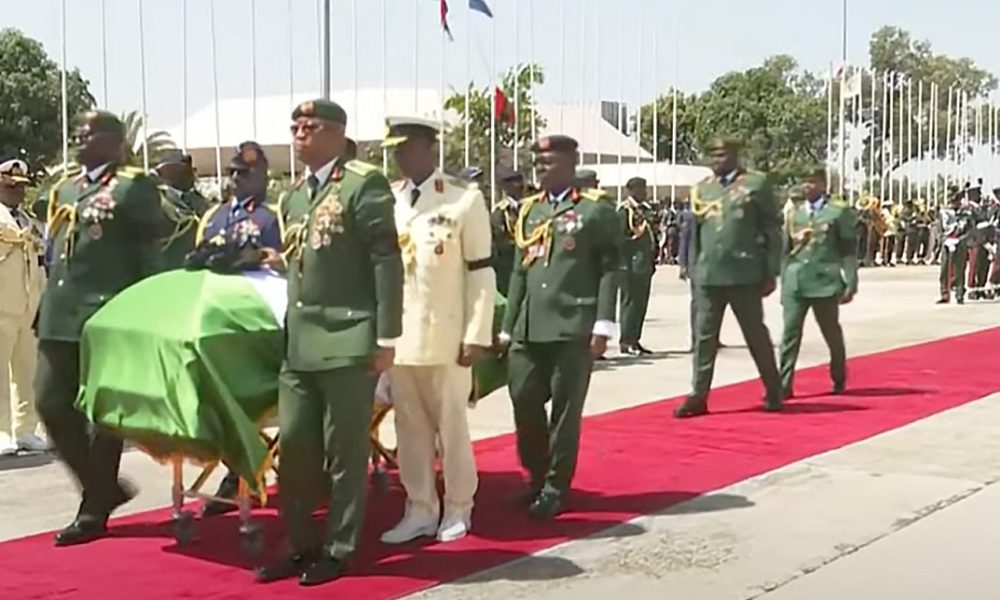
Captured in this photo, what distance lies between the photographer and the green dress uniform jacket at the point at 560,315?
669cm

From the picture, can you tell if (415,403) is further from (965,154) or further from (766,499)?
(965,154)

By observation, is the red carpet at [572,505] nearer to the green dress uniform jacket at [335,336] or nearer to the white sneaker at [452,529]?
the white sneaker at [452,529]

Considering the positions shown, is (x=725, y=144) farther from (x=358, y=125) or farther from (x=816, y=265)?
(x=358, y=125)

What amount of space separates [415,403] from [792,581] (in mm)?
1736

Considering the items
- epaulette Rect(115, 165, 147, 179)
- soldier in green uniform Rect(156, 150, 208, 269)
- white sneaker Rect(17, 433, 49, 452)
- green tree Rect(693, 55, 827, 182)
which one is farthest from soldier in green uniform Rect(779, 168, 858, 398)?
green tree Rect(693, 55, 827, 182)

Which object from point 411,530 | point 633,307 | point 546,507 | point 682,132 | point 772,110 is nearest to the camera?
point 411,530

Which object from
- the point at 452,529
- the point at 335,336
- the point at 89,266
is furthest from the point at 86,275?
the point at 452,529

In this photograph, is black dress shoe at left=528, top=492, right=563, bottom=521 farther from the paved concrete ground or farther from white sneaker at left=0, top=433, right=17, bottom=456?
white sneaker at left=0, top=433, right=17, bottom=456

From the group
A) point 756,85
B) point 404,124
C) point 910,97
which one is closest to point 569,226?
point 404,124

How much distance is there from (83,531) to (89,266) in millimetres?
1159

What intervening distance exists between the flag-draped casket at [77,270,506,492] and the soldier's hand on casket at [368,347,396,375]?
1.58 feet

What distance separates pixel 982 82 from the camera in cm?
5694

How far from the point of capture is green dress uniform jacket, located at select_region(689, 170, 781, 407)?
9.62m

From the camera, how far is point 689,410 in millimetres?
9883
